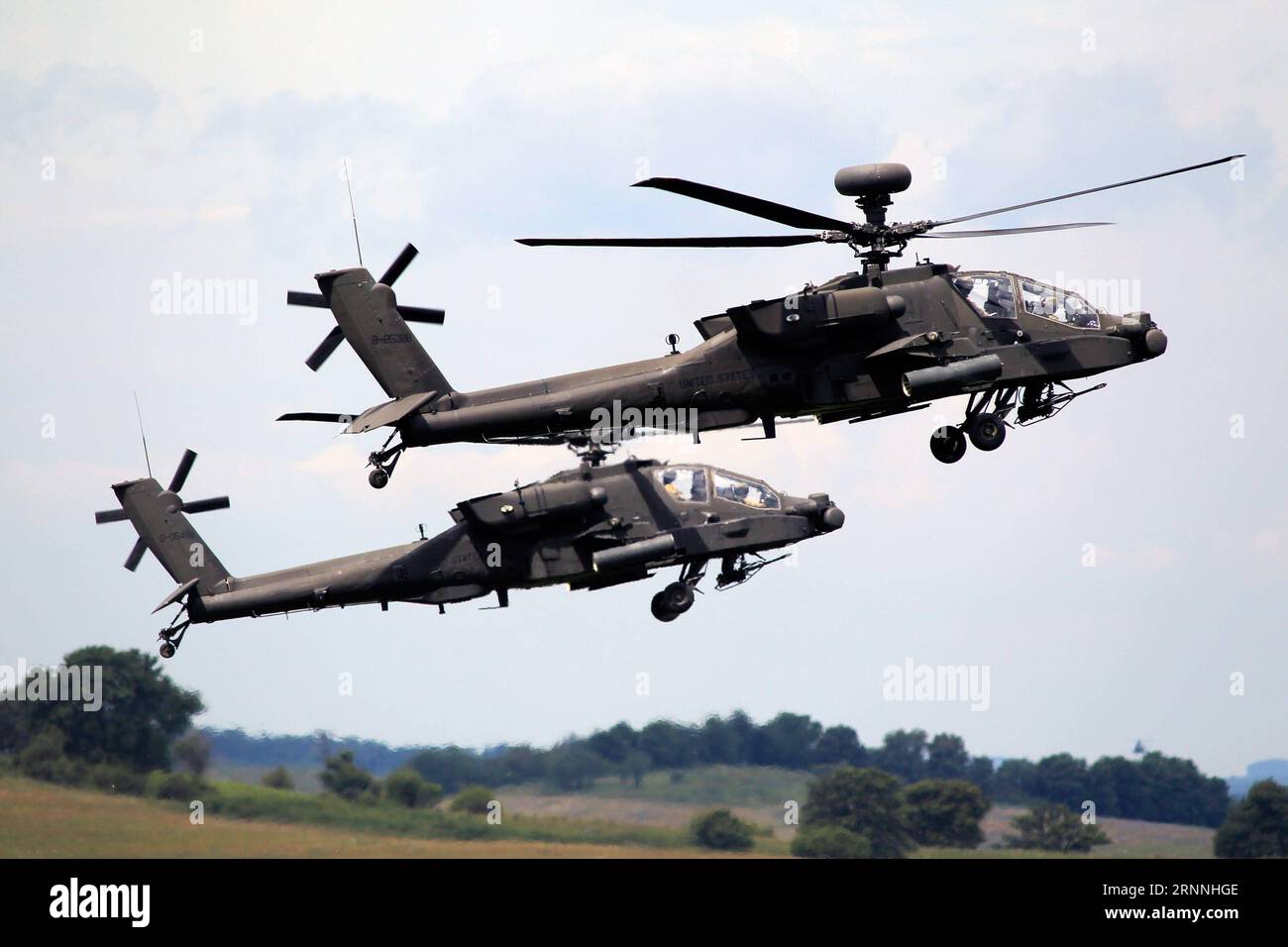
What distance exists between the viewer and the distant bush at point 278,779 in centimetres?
4753

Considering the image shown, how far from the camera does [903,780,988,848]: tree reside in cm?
5128

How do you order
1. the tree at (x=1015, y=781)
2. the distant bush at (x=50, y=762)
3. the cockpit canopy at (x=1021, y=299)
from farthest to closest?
1. the tree at (x=1015, y=781)
2. the distant bush at (x=50, y=762)
3. the cockpit canopy at (x=1021, y=299)

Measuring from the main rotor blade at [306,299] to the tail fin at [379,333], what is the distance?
113mm

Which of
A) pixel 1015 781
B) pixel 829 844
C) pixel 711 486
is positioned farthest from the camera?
pixel 1015 781

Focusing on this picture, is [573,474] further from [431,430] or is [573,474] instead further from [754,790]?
[754,790]

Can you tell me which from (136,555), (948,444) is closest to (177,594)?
(136,555)

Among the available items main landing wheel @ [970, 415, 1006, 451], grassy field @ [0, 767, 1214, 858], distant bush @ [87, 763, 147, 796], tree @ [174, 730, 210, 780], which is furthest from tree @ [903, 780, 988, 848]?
distant bush @ [87, 763, 147, 796]

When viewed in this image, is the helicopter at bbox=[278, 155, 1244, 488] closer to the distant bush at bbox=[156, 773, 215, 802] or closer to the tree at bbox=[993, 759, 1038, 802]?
the distant bush at bbox=[156, 773, 215, 802]

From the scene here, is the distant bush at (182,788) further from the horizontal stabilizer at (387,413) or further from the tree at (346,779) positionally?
the horizontal stabilizer at (387,413)

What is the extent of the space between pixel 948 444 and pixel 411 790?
39.3 ft

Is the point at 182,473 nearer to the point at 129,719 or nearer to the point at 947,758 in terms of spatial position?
the point at 129,719

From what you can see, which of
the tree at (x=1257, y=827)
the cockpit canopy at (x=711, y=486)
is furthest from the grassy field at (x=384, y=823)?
the tree at (x=1257, y=827)

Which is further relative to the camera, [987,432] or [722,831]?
[722,831]

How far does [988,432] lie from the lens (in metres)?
44.0
